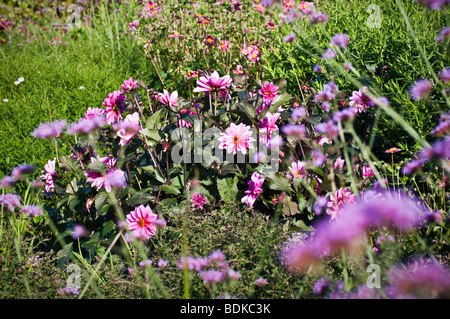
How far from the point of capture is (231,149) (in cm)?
184

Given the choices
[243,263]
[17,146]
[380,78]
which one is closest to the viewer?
[243,263]

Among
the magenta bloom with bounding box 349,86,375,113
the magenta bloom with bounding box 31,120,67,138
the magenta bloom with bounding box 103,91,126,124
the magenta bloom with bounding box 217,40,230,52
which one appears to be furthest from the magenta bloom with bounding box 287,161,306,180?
the magenta bloom with bounding box 217,40,230,52

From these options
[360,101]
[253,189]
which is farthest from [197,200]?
[360,101]

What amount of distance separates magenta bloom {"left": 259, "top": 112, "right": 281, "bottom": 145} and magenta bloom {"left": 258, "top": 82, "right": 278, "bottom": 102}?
174 millimetres

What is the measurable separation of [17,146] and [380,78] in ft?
8.10

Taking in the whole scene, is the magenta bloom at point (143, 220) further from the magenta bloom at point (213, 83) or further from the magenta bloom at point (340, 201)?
the magenta bloom at point (340, 201)

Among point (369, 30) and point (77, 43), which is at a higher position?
point (77, 43)

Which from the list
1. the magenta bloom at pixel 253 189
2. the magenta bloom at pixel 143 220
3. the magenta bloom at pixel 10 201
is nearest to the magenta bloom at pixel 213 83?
the magenta bloom at pixel 253 189

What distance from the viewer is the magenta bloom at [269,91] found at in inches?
83.1

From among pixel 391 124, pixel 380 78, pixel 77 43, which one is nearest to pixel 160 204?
pixel 391 124
